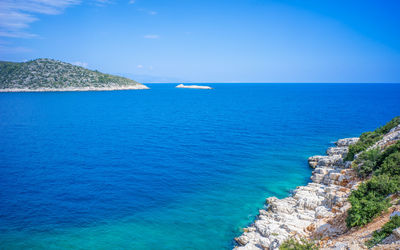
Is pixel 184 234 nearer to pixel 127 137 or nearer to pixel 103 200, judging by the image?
pixel 103 200

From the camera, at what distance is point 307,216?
Result: 21.6 meters

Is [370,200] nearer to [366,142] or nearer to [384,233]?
[384,233]

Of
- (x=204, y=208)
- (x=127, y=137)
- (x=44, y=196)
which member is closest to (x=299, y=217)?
(x=204, y=208)

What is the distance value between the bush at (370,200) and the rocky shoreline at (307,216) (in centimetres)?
125

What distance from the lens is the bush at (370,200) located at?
57.5ft

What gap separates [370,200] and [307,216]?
4.97 meters

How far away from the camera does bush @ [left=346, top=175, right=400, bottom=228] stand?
17.5m

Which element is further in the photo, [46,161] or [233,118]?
[233,118]

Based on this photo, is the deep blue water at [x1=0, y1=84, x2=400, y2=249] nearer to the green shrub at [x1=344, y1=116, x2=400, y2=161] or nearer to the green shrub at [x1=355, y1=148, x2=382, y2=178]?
the green shrub at [x1=355, y1=148, x2=382, y2=178]

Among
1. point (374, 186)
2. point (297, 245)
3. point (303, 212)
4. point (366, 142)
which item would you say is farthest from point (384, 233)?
point (366, 142)

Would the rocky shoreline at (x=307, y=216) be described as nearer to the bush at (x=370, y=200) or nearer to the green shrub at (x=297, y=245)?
the green shrub at (x=297, y=245)

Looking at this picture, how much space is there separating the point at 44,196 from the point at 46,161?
12135mm

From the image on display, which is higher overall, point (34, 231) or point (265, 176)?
point (265, 176)

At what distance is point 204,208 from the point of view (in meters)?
26.0
